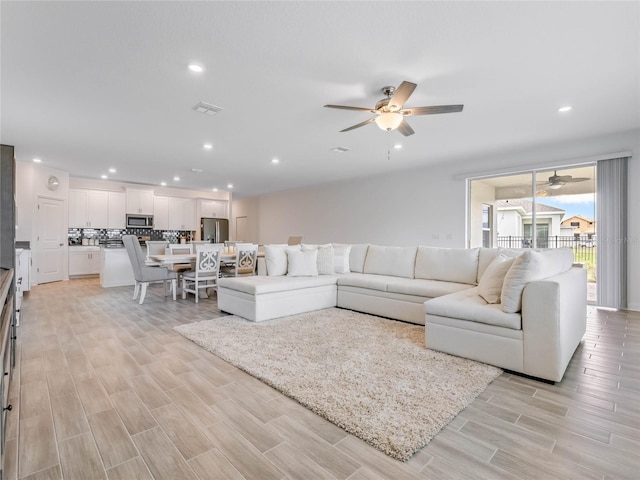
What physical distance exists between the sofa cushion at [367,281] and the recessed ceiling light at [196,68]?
10.2 feet

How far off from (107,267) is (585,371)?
25.4 ft

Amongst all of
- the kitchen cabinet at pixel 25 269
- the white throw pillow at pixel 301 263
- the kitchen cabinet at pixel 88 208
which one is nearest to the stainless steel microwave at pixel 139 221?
the kitchen cabinet at pixel 88 208

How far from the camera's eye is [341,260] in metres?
4.96

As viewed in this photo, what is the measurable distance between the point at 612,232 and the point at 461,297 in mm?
3395

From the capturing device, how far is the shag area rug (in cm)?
173

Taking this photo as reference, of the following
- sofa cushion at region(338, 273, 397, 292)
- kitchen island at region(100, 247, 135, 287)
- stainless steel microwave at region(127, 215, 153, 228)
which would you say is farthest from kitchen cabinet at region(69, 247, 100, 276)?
sofa cushion at region(338, 273, 397, 292)

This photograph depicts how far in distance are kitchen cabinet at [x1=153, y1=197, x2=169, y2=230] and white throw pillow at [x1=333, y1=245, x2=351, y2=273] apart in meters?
6.35

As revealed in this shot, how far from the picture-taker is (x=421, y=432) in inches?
64.1

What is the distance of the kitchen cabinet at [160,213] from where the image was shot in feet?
29.0

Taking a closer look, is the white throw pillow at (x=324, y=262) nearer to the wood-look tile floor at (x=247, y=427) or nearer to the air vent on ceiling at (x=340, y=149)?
the air vent on ceiling at (x=340, y=149)

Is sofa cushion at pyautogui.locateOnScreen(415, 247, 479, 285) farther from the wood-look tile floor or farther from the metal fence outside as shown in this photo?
the metal fence outside

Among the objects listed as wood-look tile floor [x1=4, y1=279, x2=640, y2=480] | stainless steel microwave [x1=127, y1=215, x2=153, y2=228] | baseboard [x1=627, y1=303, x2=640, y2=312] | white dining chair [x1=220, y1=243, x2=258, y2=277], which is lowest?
wood-look tile floor [x1=4, y1=279, x2=640, y2=480]

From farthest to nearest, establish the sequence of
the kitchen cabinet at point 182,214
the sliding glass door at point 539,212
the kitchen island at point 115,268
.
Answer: the kitchen cabinet at point 182,214 < the kitchen island at point 115,268 < the sliding glass door at point 539,212

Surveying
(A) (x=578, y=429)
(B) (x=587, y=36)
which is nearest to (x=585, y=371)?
(A) (x=578, y=429)
